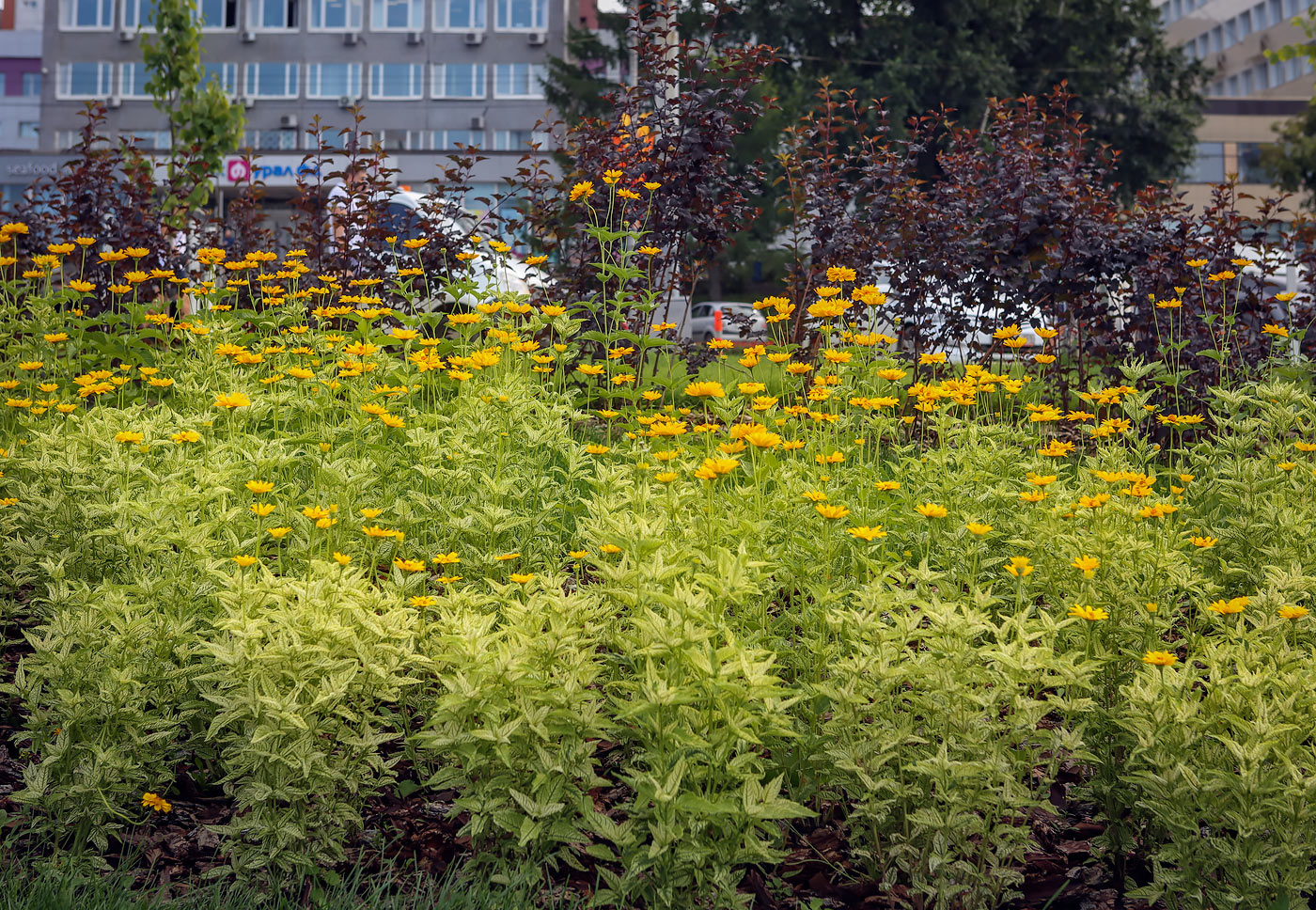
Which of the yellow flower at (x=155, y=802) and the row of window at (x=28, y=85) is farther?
the row of window at (x=28, y=85)

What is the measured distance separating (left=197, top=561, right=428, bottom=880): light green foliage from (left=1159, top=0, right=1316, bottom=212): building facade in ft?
198

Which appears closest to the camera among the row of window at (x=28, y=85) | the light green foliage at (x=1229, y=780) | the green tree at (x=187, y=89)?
the light green foliage at (x=1229, y=780)

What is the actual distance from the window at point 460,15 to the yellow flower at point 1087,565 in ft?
141

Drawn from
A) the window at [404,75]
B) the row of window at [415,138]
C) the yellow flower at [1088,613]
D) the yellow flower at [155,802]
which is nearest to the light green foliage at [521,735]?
the yellow flower at [155,802]

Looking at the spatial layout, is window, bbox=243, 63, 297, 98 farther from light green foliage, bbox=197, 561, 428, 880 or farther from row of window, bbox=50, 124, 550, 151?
light green foliage, bbox=197, 561, 428, 880

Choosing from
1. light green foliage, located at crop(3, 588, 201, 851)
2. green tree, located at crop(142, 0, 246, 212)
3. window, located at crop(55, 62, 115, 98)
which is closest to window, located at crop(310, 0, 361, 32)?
window, located at crop(55, 62, 115, 98)

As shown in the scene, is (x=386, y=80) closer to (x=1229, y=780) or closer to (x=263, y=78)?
(x=263, y=78)

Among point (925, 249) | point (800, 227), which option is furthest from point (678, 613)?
point (800, 227)

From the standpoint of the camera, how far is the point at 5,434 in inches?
186

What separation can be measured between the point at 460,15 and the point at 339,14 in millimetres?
4542

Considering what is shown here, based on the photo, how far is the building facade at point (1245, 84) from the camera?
58.6 meters

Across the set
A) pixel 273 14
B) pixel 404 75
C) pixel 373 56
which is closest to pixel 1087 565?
pixel 404 75

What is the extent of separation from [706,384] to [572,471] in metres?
0.62

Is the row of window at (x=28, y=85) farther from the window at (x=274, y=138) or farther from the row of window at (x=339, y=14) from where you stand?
the window at (x=274, y=138)
